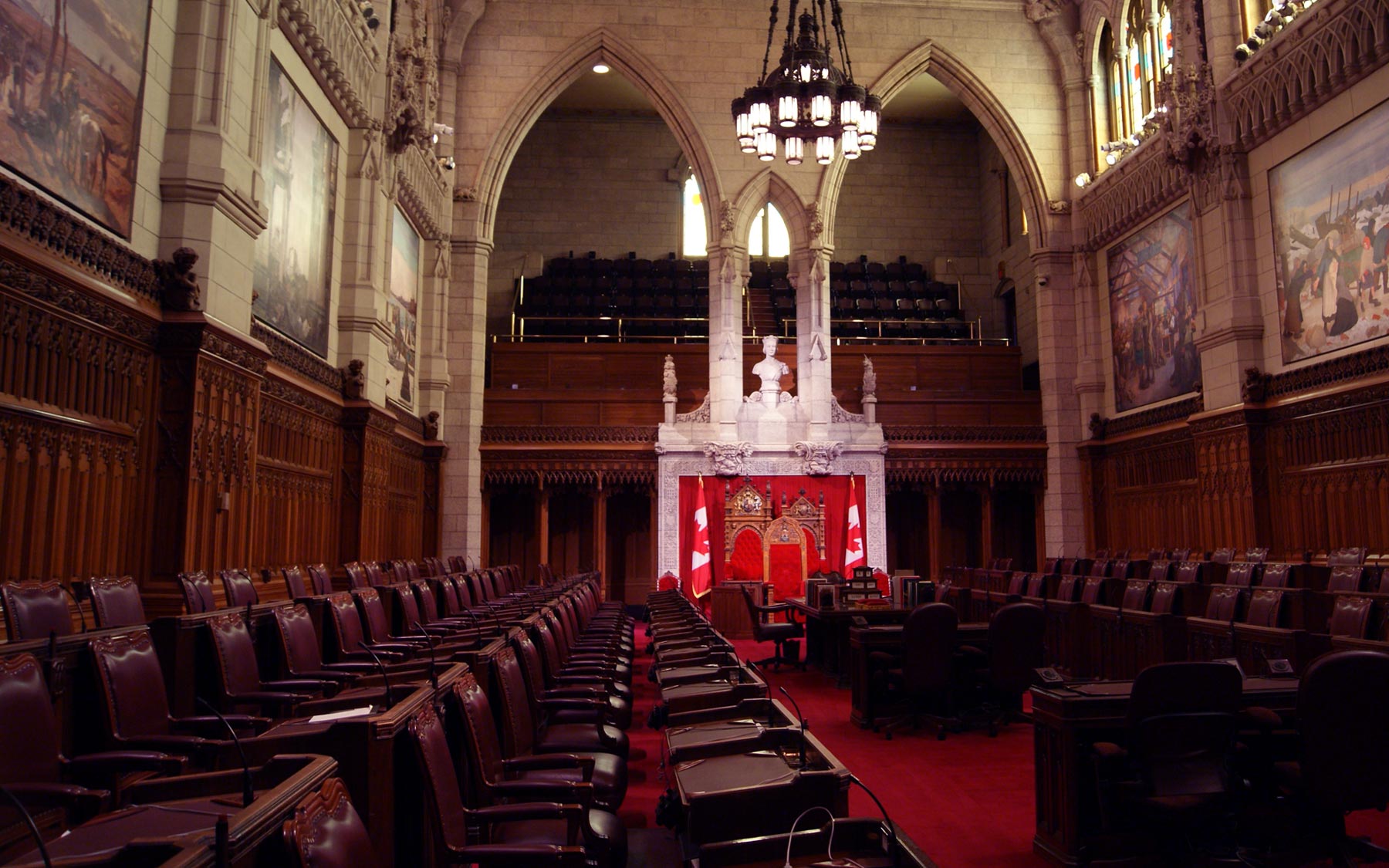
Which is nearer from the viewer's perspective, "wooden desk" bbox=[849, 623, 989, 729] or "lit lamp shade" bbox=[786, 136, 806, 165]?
"wooden desk" bbox=[849, 623, 989, 729]

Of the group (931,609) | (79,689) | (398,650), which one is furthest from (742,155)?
(79,689)

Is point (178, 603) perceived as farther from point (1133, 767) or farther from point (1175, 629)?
point (1175, 629)

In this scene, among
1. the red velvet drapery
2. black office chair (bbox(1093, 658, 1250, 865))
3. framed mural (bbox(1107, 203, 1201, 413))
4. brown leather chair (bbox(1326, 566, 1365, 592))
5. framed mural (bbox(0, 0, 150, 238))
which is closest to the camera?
black office chair (bbox(1093, 658, 1250, 865))

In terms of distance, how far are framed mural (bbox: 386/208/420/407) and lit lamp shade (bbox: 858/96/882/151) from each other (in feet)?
20.8

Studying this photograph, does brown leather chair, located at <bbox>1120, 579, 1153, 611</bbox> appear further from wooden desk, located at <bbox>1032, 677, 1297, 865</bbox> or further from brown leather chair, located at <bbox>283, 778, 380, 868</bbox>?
brown leather chair, located at <bbox>283, 778, 380, 868</bbox>

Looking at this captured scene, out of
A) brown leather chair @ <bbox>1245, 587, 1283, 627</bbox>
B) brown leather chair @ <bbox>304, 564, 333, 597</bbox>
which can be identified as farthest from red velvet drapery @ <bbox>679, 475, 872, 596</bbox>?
brown leather chair @ <bbox>1245, 587, 1283, 627</bbox>

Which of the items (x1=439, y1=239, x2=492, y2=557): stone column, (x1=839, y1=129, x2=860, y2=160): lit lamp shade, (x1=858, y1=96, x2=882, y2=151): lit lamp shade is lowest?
(x1=439, y1=239, x2=492, y2=557): stone column

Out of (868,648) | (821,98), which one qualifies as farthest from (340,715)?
(821,98)

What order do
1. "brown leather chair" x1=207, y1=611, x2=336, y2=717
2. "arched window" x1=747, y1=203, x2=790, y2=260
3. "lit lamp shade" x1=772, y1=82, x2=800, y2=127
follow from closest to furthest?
1. "brown leather chair" x1=207, y1=611, x2=336, y2=717
2. "lit lamp shade" x1=772, y1=82, x2=800, y2=127
3. "arched window" x1=747, y1=203, x2=790, y2=260

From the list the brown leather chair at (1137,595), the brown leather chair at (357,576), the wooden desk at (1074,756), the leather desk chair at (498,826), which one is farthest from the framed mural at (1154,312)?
the leather desk chair at (498,826)

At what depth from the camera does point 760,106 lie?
10625 mm

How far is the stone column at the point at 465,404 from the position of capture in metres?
15.8

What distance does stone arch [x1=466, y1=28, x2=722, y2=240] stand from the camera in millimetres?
16672

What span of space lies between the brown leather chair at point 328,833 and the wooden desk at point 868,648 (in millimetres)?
5348
